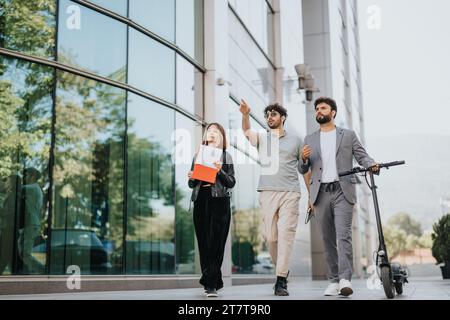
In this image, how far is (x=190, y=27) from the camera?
38.7 ft

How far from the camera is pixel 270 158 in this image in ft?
21.2

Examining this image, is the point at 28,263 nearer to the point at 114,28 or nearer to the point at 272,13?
the point at 114,28

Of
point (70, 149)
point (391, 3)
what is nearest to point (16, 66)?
point (70, 149)

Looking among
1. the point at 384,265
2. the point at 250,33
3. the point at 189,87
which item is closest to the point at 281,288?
the point at 384,265

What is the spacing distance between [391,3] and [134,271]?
8498mm

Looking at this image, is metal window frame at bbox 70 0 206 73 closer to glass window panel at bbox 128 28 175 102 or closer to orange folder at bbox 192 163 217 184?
glass window panel at bbox 128 28 175 102

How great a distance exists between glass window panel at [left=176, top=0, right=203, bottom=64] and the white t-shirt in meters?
5.65

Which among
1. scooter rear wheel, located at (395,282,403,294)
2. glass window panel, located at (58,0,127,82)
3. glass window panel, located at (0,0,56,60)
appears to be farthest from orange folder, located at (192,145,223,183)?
glass window panel, located at (58,0,127,82)

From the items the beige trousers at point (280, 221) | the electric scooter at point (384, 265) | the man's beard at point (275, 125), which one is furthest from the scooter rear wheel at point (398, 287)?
the man's beard at point (275, 125)

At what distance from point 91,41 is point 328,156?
16.0ft

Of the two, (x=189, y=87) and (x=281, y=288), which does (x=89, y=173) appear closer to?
(x=189, y=87)

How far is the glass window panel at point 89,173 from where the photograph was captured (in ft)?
30.4

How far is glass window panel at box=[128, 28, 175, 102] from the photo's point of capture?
33.3 feet
